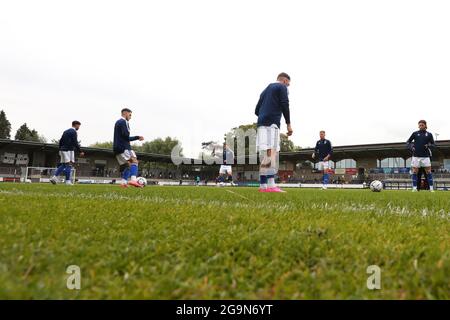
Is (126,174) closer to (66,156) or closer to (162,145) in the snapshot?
(66,156)

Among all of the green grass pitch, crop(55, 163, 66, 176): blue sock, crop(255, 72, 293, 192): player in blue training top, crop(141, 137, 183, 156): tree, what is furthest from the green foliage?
the green grass pitch

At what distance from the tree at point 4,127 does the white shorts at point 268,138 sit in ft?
289

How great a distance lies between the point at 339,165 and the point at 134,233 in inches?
1922

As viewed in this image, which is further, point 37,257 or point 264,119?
point 264,119

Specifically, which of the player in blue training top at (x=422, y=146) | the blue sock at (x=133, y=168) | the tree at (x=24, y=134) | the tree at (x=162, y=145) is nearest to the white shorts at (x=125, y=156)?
the blue sock at (x=133, y=168)

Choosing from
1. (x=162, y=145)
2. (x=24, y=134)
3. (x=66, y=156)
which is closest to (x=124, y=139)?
(x=66, y=156)

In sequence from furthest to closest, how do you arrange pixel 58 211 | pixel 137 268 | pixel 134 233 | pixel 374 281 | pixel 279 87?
pixel 279 87 < pixel 58 211 < pixel 134 233 < pixel 137 268 < pixel 374 281

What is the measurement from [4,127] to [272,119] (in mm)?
90073

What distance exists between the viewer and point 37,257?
1.45 meters

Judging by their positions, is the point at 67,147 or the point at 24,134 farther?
the point at 24,134

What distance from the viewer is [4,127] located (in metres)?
79.0
